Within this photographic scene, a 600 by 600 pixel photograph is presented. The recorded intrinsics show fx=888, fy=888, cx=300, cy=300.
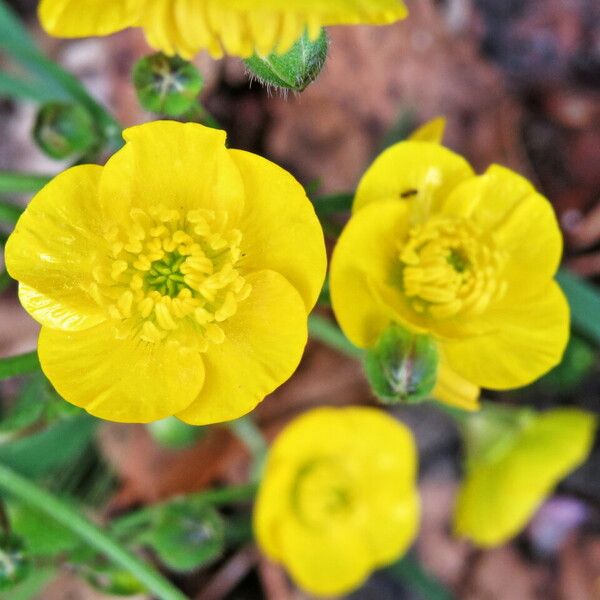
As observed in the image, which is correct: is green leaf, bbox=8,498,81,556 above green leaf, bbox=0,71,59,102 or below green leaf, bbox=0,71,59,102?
below

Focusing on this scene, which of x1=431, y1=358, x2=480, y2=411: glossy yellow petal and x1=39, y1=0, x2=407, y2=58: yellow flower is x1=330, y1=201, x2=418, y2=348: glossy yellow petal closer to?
x1=431, y1=358, x2=480, y2=411: glossy yellow petal

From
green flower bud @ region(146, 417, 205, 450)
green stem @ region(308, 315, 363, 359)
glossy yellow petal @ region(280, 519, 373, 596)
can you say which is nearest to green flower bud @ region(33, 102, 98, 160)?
green stem @ region(308, 315, 363, 359)

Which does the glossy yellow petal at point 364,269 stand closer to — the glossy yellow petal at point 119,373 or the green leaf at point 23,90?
the glossy yellow petal at point 119,373

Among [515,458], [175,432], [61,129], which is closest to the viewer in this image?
[61,129]

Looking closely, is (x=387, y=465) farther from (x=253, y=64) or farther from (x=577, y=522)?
(x=253, y=64)

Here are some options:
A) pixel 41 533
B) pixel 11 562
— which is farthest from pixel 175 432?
pixel 11 562

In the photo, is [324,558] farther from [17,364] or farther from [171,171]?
[171,171]
